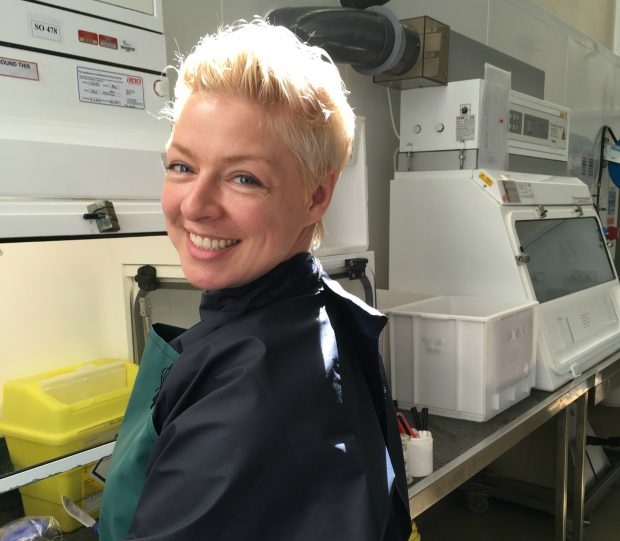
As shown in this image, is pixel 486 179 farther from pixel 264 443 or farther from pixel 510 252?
pixel 264 443

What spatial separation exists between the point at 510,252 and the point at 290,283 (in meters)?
1.48

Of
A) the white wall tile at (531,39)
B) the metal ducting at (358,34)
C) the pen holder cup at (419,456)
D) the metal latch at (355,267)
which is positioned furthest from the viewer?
the white wall tile at (531,39)

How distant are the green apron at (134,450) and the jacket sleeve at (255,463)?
83 mm

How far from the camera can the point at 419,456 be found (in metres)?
1.44

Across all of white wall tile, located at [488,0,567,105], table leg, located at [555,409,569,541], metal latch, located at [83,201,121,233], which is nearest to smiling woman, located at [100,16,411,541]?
metal latch, located at [83,201,121,233]

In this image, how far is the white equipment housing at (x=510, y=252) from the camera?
2.08 metres

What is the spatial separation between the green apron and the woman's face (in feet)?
0.45

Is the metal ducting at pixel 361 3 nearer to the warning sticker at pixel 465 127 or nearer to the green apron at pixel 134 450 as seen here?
the warning sticker at pixel 465 127

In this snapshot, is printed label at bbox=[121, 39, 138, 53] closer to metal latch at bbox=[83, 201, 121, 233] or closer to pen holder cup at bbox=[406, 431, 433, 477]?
metal latch at bbox=[83, 201, 121, 233]

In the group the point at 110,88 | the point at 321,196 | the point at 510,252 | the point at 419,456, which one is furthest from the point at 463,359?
the point at 110,88

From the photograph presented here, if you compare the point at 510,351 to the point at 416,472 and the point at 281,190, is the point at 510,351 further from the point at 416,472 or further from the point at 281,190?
the point at 281,190

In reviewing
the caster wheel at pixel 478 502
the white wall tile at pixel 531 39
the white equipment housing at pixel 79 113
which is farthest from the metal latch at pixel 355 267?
the white wall tile at pixel 531 39

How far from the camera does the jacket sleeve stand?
2.02 feet

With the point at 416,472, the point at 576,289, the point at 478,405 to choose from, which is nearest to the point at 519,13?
the point at 576,289
